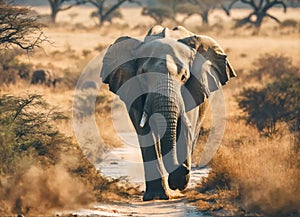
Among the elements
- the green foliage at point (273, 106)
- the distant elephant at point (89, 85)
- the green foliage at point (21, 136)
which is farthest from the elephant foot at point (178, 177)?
the distant elephant at point (89, 85)

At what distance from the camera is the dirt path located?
1081 centimetres

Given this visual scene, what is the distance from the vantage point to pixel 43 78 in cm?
2541

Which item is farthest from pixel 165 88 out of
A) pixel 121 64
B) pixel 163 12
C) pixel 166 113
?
pixel 163 12

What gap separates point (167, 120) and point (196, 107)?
4.30ft

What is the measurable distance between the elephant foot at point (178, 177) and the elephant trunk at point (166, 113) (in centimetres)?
6

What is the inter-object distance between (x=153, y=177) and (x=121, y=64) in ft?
5.23

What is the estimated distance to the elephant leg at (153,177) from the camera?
11.6m

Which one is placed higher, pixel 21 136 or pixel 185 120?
pixel 185 120

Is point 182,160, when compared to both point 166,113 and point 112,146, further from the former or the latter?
point 112,146

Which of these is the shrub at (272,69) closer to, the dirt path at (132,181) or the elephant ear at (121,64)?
the dirt path at (132,181)

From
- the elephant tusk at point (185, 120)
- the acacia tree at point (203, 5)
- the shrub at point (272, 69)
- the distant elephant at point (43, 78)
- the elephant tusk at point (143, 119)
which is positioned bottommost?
the acacia tree at point (203, 5)

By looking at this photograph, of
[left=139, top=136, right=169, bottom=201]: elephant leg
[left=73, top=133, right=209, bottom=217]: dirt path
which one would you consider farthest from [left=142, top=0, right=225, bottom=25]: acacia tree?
[left=139, top=136, right=169, bottom=201]: elephant leg

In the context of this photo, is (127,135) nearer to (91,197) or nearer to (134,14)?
(91,197)

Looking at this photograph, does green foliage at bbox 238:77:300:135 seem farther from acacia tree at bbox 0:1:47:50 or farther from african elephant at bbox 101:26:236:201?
african elephant at bbox 101:26:236:201
